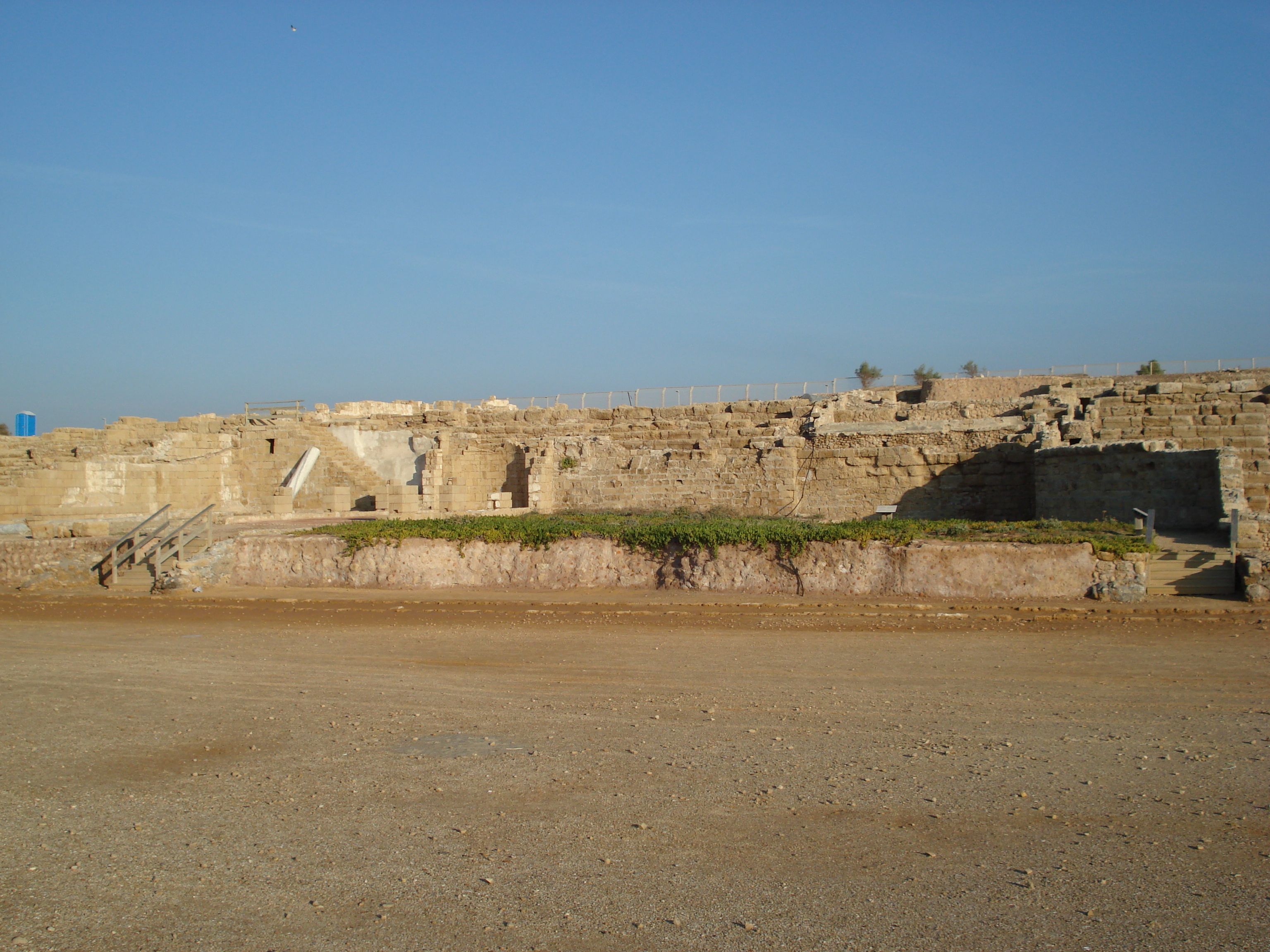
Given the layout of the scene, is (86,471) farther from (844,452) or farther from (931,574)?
(931,574)

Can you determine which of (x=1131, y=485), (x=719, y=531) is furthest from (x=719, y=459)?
(x=1131, y=485)

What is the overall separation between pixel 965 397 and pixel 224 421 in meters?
21.0

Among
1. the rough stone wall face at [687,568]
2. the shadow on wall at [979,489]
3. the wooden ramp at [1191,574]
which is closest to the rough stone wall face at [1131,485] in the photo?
the shadow on wall at [979,489]

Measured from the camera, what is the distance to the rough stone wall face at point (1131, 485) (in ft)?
41.7

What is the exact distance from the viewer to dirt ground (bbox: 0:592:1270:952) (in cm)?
374

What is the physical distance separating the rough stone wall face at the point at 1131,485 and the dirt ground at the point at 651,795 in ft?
13.3

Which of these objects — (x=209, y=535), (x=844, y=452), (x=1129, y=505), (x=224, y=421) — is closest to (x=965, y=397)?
(x=844, y=452)

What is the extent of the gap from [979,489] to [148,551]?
14.5 meters

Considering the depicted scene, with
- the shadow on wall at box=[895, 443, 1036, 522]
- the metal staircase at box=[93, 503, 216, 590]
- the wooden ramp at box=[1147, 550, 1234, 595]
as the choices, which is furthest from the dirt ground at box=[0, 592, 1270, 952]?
the shadow on wall at box=[895, 443, 1036, 522]

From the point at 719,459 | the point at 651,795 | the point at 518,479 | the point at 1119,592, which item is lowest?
the point at 651,795

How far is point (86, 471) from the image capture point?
912 inches

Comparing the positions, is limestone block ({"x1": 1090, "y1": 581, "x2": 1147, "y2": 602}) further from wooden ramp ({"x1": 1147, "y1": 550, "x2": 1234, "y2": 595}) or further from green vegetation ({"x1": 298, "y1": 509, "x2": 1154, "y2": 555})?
green vegetation ({"x1": 298, "y1": 509, "x2": 1154, "y2": 555})

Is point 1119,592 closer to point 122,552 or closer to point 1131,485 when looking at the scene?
point 1131,485

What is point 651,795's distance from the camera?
16.6ft
